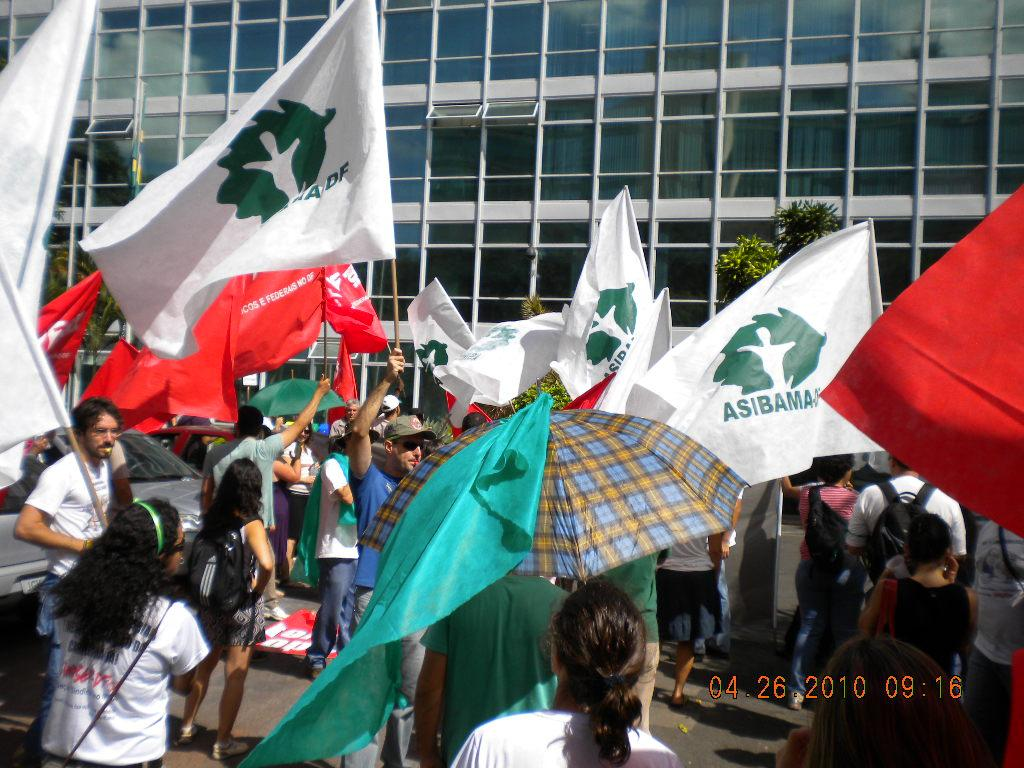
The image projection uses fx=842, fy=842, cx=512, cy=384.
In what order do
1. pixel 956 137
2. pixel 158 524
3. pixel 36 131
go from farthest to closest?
pixel 956 137
pixel 36 131
pixel 158 524

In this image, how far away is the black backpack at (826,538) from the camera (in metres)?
5.76

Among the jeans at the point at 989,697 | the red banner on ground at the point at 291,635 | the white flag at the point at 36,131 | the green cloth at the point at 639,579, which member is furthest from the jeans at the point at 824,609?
the white flag at the point at 36,131

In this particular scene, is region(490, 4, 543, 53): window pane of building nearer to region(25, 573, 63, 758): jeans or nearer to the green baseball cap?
the green baseball cap

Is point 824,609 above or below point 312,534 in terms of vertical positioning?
below

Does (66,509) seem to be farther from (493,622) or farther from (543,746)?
(543,746)

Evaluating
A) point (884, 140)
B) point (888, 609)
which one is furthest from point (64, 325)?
point (884, 140)

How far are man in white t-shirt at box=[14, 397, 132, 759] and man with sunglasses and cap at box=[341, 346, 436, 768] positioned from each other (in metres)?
1.32

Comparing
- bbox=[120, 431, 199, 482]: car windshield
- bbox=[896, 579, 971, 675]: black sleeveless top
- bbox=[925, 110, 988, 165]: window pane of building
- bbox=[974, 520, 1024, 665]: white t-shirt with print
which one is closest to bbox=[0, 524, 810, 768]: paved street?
bbox=[896, 579, 971, 675]: black sleeveless top

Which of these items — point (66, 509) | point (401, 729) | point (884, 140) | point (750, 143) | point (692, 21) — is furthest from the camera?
point (692, 21)

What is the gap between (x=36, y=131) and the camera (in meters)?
3.46

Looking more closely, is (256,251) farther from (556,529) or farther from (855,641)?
(855,641)

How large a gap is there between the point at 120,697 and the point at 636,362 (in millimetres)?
3433

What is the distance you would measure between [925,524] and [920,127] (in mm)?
19698

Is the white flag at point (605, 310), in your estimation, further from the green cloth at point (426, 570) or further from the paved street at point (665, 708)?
the green cloth at point (426, 570)
